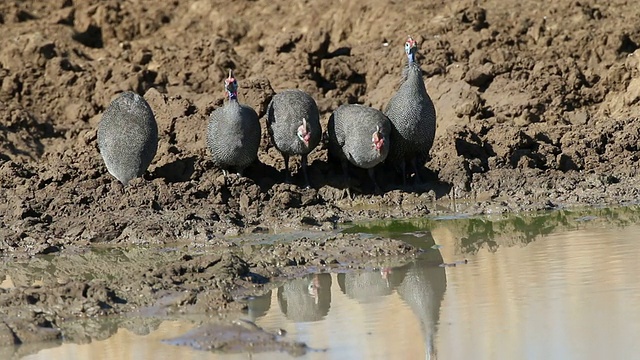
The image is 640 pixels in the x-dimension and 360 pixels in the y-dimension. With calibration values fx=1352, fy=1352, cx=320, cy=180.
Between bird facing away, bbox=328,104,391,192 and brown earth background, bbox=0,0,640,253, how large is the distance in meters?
0.47

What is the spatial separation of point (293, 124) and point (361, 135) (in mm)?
714

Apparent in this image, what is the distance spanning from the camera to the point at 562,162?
14.6m

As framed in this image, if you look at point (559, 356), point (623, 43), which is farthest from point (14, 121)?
point (559, 356)

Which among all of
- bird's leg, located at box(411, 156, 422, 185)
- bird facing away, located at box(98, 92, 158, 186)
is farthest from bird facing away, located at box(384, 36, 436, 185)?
bird facing away, located at box(98, 92, 158, 186)

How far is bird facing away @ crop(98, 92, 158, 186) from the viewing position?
1388 centimetres

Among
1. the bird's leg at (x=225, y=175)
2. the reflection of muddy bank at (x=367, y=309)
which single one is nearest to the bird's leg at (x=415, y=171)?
the bird's leg at (x=225, y=175)

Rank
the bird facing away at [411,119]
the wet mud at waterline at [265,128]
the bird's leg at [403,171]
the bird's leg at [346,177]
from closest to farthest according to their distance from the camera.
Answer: the wet mud at waterline at [265,128] < the bird facing away at [411,119] < the bird's leg at [346,177] < the bird's leg at [403,171]

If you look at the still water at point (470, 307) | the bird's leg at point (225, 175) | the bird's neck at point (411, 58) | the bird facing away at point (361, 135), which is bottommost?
the still water at point (470, 307)

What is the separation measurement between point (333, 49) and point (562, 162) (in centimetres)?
506

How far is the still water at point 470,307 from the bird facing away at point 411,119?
216 centimetres

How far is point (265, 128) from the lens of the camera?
50.0 ft

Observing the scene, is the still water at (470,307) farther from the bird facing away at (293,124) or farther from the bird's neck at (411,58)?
the bird's neck at (411,58)

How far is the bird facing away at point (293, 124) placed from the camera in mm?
13961

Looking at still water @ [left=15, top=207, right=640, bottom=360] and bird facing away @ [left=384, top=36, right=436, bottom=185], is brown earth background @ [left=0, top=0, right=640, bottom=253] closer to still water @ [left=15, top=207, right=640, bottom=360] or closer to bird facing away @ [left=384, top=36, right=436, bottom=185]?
bird facing away @ [left=384, top=36, right=436, bottom=185]
